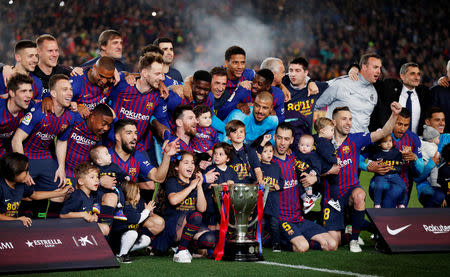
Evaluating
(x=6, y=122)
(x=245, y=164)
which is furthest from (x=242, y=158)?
(x=6, y=122)

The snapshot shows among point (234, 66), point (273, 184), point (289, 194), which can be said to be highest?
point (234, 66)

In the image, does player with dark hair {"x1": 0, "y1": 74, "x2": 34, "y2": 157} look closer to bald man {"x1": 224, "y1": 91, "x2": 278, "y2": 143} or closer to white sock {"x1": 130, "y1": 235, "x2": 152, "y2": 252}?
white sock {"x1": 130, "y1": 235, "x2": 152, "y2": 252}

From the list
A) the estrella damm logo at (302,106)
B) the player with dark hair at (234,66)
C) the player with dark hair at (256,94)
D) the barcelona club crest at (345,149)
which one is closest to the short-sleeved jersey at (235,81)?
the player with dark hair at (234,66)

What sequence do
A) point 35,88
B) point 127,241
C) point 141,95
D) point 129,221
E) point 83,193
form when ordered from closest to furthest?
point 127,241 → point 83,193 → point 129,221 → point 35,88 → point 141,95

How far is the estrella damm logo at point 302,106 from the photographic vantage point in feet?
26.6

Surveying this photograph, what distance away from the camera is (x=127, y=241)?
237 inches

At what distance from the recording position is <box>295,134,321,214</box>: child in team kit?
7227mm

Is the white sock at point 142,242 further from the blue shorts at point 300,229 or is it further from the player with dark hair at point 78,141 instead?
the blue shorts at point 300,229

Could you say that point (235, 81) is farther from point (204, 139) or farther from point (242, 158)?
point (242, 158)

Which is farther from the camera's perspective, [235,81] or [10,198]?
[235,81]

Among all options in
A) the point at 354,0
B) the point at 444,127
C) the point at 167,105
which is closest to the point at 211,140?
the point at 167,105

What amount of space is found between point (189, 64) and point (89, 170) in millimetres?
20476

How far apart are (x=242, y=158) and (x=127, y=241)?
164 centimetres

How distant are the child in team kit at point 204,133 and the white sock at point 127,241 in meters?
1.45
